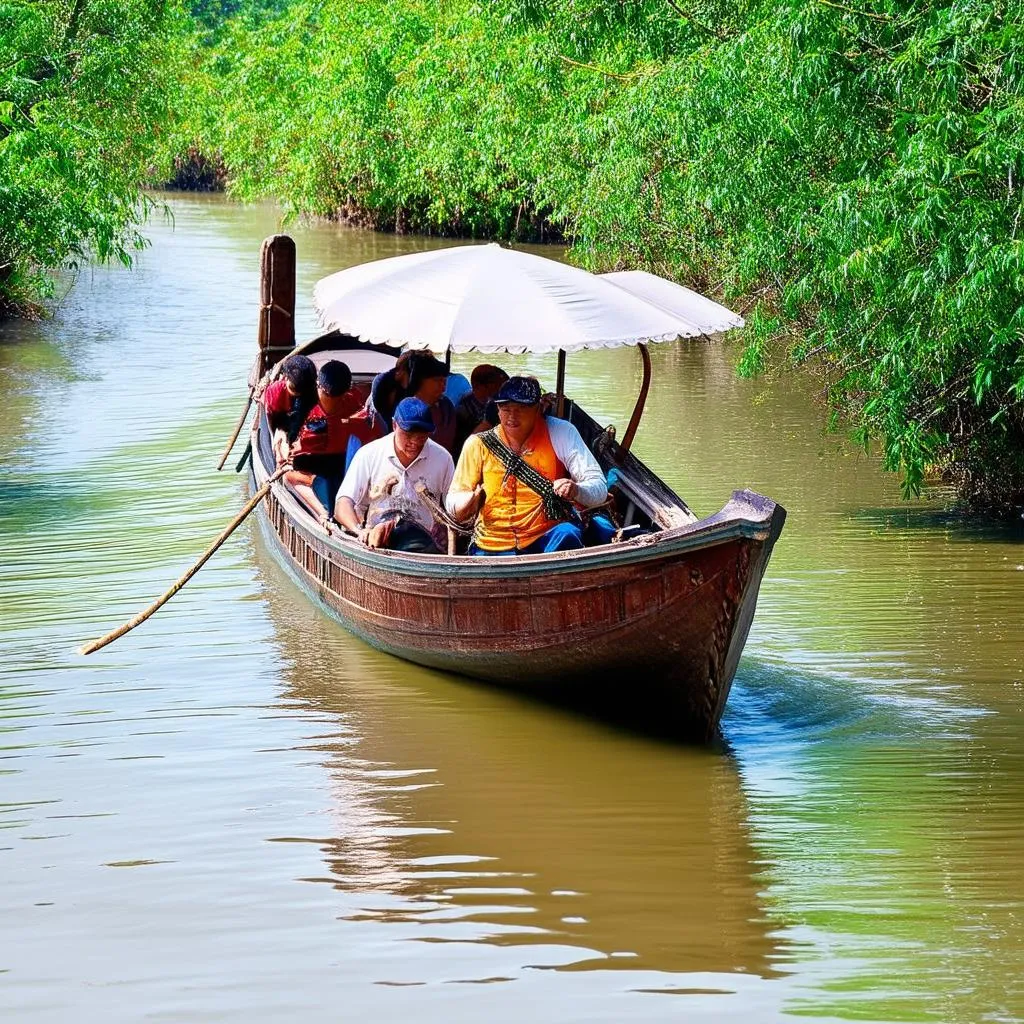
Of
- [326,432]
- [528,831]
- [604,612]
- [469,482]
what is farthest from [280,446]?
[528,831]

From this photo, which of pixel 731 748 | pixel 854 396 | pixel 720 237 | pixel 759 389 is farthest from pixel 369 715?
pixel 759 389

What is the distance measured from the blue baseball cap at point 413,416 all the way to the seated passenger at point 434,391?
810mm

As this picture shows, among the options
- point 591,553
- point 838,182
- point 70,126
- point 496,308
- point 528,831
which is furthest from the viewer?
point 70,126

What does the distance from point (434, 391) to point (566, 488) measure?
1868mm

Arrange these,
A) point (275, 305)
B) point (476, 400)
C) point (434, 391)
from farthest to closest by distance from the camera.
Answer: point (275, 305) < point (476, 400) < point (434, 391)

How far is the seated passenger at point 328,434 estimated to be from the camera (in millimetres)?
9977

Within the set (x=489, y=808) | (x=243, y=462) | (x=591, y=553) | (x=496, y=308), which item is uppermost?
(x=496, y=308)

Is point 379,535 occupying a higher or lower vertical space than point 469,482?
lower

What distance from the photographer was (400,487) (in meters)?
8.55

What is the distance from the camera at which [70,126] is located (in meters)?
15.8

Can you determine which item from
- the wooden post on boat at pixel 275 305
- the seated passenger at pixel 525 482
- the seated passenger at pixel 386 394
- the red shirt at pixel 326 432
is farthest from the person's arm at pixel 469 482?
the wooden post on boat at pixel 275 305

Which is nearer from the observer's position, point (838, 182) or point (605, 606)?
point (605, 606)

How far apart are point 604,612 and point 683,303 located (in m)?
2.02

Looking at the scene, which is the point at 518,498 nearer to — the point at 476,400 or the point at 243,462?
the point at 476,400
